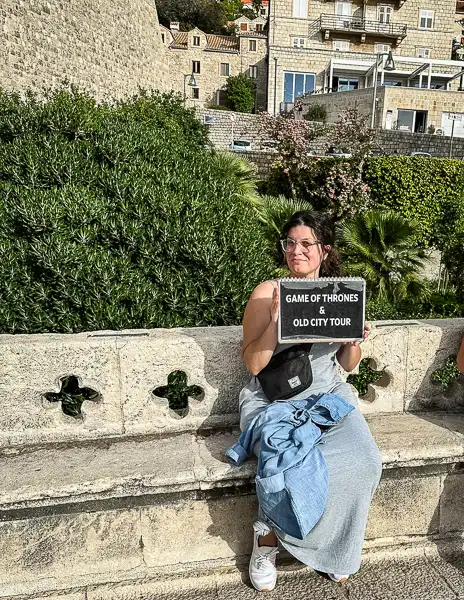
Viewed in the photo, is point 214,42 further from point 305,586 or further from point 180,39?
point 305,586

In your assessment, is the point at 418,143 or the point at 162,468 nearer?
the point at 162,468

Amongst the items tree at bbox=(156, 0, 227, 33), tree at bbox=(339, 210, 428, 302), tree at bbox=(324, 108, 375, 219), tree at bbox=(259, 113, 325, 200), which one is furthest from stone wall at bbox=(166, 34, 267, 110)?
tree at bbox=(339, 210, 428, 302)

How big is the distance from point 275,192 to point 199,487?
13.1 meters

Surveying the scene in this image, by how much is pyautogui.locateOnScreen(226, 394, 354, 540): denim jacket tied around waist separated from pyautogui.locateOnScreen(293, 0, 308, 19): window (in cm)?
4148

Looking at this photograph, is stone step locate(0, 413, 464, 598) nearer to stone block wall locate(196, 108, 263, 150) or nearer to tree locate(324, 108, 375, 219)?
tree locate(324, 108, 375, 219)

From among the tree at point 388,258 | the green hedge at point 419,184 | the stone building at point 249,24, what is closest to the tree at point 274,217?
Result: the tree at point 388,258

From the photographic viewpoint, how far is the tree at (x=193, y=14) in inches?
1900

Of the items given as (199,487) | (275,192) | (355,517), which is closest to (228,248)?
(199,487)

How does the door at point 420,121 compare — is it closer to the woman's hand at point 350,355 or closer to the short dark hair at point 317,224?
the short dark hair at point 317,224

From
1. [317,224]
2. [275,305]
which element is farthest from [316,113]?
[275,305]

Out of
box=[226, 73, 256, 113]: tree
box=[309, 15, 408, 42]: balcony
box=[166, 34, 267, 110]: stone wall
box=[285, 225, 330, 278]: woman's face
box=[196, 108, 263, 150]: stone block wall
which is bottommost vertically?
box=[285, 225, 330, 278]: woman's face

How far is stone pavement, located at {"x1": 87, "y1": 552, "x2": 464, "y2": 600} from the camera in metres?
1.94

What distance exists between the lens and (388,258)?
20.1 ft

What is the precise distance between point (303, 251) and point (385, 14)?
44319 mm
